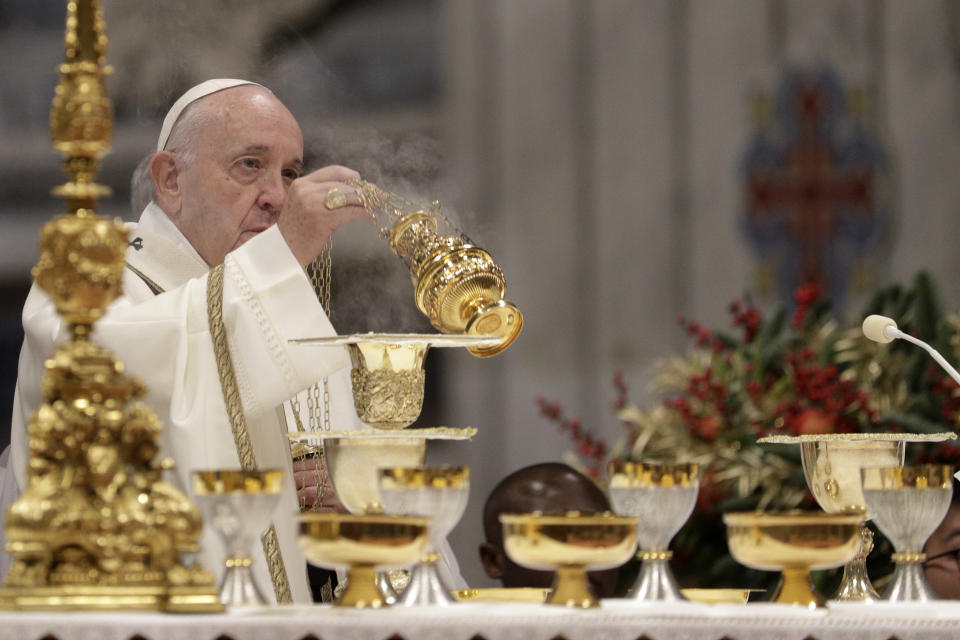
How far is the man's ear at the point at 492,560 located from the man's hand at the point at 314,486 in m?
0.64

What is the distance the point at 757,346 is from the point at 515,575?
1213mm

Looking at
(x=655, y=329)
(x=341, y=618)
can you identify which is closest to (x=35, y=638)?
(x=341, y=618)

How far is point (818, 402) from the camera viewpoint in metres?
4.64

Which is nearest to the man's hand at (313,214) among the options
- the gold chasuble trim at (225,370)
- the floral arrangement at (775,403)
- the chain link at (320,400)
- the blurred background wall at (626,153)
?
the gold chasuble trim at (225,370)

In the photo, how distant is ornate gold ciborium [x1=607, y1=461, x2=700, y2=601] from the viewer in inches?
101

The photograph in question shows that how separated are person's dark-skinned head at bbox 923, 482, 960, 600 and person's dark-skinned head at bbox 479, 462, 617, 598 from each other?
2.48 feet

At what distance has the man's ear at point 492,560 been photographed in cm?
433

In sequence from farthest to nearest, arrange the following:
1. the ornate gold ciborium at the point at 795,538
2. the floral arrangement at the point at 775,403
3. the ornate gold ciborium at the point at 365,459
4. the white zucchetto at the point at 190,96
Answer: the floral arrangement at the point at 775,403 < the white zucchetto at the point at 190,96 < the ornate gold ciborium at the point at 365,459 < the ornate gold ciborium at the point at 795,538

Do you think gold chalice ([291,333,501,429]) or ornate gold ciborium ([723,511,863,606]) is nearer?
ornate gold ciborium ([723,511,863,606])

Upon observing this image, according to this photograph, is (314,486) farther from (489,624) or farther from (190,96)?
(489,624)

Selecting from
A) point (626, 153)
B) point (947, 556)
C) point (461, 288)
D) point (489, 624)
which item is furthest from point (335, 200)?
point (626, 153)

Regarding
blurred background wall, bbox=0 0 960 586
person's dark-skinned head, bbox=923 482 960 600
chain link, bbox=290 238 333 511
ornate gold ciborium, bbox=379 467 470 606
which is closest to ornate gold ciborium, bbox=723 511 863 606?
ornate gold ciborium, bbox=379 467 470 606

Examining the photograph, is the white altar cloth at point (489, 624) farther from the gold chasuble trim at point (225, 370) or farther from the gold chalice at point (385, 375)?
the gold chasuble trim at point (225, 370)

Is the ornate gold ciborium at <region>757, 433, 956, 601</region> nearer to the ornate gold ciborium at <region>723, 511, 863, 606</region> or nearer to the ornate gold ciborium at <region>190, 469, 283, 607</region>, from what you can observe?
the ornate gold ciborium at <region>723, 511, 863, 606</region>
